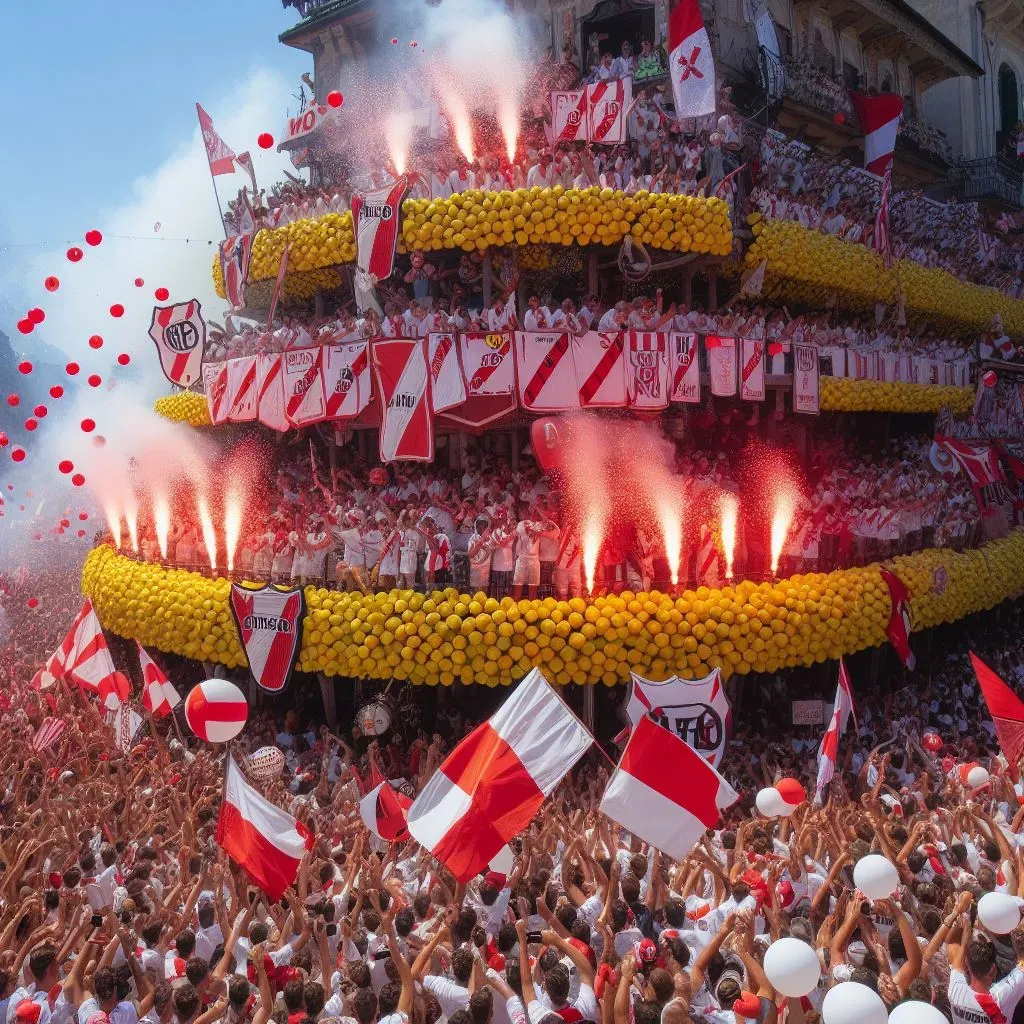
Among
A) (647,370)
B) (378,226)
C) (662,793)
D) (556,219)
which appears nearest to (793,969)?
(662,793)

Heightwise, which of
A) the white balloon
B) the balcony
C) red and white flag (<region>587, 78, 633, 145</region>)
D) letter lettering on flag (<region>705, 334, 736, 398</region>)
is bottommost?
the balcony

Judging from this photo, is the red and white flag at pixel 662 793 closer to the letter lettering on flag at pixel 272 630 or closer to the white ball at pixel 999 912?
the white ball at pixel 999 912

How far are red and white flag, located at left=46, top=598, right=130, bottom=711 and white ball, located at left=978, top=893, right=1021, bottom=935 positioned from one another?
926 cm

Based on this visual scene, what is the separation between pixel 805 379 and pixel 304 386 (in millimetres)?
8472

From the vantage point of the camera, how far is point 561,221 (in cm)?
1504

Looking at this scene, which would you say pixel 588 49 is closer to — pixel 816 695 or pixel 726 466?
pixel 726 466

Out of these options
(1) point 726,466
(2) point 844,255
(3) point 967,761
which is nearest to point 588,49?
(2) point 844,255

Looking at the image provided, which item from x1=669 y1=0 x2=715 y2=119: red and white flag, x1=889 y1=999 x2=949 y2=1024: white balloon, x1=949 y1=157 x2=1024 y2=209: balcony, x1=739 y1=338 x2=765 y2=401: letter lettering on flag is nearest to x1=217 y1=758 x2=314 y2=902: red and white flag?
x1=889 y1=999 x2=949 y2=1024: white balloon

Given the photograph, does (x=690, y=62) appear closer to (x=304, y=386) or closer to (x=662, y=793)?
(x=304, y=386)

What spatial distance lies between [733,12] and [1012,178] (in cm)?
1219

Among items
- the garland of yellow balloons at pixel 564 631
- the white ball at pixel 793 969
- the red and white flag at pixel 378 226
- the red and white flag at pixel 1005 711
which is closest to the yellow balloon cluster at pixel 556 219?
the red and white flag at pixel 378 226

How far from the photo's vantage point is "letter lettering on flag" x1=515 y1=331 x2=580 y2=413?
14.4m

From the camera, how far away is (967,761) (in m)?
11.3

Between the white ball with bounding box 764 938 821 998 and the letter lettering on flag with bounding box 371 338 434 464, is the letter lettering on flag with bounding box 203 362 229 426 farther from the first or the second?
the white ball with bounding box 764 938 821 998
